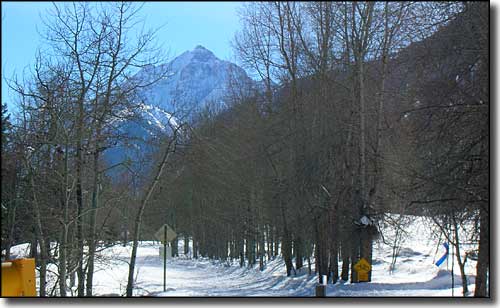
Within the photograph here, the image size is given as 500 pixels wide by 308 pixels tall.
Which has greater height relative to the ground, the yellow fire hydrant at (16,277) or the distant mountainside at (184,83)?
the distant mountainside at (184,83)

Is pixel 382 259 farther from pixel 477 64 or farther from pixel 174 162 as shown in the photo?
pixel 477 64

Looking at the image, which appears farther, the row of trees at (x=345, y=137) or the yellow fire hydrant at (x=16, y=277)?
the row of trees at (x=345, y=137)

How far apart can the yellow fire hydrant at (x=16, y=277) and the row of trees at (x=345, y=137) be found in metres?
4.94

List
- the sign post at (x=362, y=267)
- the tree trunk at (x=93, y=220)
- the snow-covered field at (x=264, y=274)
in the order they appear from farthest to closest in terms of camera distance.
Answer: the sign post at (x=362, y=267)
the snow-covered field at (x=264, y=274)
the tree trunk at (x=93, y=220)

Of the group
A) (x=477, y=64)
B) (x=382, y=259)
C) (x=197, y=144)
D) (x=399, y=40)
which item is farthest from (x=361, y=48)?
(x=382, y=259)

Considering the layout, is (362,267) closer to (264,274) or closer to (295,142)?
(295,142)

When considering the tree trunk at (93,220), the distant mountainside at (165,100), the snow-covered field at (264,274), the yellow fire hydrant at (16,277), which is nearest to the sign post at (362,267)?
the snow-covered field at (264,274)

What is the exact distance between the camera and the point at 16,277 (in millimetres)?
4855

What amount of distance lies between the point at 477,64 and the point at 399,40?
2.77 meters

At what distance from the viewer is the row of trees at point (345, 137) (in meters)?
7.94

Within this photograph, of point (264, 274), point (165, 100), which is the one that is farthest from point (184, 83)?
point (264, 274)

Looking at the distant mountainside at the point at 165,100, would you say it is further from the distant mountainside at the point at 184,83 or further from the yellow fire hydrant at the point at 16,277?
the yellow fire hydrant at the point at 16,277

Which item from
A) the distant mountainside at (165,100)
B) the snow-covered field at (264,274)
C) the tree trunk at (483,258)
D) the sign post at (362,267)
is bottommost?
the snow-covered field at (264,274)

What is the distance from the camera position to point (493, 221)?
6246mm
